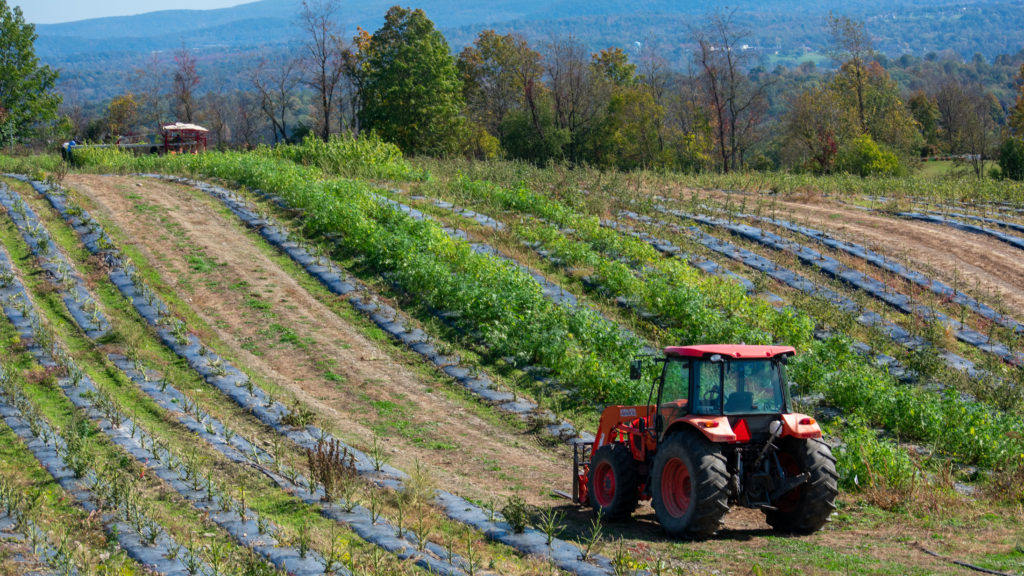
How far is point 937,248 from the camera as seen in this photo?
2208 cm

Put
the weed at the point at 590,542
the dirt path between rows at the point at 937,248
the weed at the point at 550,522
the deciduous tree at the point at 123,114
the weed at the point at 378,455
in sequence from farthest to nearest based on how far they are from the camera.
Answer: the deciduous tree at the point at 123,114 < the dirt path between rows at the point at 937,248 < the weed at the point at 378,455 < the weed at the point at 550,522 < the weed at the point at 590,542

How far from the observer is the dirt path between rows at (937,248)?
19.5m

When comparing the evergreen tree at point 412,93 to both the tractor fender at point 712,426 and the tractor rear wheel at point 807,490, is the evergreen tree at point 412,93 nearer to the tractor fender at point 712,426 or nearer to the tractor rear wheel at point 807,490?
the tractor fender at point 712,426

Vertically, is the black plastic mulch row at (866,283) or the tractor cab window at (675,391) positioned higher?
the tractor cab window at (675,391)

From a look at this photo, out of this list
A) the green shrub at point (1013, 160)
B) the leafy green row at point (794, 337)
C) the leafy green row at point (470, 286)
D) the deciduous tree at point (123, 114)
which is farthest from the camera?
the deciduous tree at point (123, 114)

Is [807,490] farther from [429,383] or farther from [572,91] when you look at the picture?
[572,91]

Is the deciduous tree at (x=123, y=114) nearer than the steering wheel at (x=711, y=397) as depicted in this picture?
No

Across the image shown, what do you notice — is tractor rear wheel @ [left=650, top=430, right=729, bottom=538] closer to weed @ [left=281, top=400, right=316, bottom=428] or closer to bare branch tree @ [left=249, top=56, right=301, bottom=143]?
weed @ [left=281, top=400, right=316, bottom=428]

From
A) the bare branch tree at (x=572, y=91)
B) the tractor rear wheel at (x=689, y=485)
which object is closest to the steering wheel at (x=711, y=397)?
the tractor rear wheel at (x=689, y=485)

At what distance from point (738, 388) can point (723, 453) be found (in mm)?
684

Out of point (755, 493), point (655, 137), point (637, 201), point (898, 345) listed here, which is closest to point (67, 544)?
point (755, 493)

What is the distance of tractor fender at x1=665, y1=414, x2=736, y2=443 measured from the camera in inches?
324

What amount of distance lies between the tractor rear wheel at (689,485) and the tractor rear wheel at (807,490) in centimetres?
73

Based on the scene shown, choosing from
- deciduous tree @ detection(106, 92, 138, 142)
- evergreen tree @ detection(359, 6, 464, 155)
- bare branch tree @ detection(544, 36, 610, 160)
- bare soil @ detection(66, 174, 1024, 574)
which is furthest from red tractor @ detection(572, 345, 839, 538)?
deciduous tree @ detection(106, 92, 138, 142)
